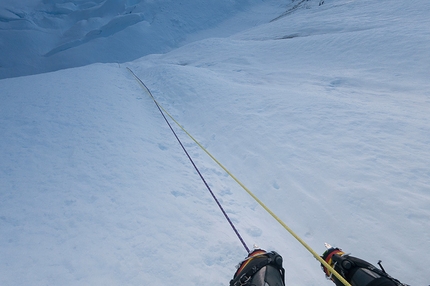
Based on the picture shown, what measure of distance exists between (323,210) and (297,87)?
163 inches

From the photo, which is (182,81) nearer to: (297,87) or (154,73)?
(154,73)

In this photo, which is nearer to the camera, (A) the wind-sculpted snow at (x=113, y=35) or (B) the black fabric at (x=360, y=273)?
(B) the black fabric at (x=360, y=273)

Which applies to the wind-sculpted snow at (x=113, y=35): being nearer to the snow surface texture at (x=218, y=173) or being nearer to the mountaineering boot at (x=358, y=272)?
the snow surface texture at (x=218, y=173)

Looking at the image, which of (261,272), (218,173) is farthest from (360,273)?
(218,173)

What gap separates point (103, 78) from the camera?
324 inches

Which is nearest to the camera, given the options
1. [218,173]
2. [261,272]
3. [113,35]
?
[261,272]

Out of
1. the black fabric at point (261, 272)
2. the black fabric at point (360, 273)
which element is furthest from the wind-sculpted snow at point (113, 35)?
Answer: the black fabric at point (360, 273)

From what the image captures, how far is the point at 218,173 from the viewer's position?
3.71m

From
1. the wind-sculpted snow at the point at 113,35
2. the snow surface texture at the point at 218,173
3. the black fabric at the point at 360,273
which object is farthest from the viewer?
the wind-sculpted snow at the point at 113,35

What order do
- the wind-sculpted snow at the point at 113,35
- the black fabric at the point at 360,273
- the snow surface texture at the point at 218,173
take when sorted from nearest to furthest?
the black fabric at the point at 360,273, the snow surface texture at the point at 218,173, the wind-sculpted snow at the point at 113,35

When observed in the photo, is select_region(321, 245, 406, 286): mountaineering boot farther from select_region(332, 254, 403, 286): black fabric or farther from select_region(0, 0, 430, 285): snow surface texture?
select_region(0, 0, 430, 285): snow surface texture

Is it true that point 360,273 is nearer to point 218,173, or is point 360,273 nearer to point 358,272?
point 358,272

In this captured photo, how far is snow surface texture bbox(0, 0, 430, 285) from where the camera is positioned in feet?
7.39

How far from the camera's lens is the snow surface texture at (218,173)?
2.25m
